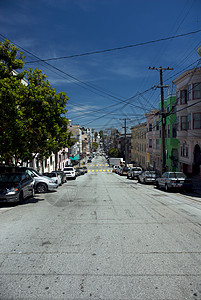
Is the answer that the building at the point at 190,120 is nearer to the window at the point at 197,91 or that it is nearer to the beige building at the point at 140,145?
the window at the point at 197,91

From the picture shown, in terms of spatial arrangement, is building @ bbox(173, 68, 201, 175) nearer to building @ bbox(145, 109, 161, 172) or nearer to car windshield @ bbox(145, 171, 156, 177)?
car windshield @ bbox(145, 171, 156, 177)

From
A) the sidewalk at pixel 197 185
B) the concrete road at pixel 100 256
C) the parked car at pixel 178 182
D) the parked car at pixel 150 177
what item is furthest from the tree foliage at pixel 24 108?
the parked car at pixel 150 177

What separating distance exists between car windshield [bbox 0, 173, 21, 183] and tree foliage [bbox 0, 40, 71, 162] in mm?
1331

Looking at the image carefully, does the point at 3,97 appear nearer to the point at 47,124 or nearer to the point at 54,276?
the point at 47,124

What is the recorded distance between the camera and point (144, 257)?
5.91m

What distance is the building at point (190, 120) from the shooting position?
1103 inches

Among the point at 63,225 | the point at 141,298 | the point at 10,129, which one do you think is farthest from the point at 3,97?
the point at 141,298

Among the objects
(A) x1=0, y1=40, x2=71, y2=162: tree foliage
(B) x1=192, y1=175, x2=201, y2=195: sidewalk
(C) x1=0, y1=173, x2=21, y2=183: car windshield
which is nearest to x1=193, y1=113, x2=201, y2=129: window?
(B) x1=192, y1=175, x2=201, y2=195: sidewalk

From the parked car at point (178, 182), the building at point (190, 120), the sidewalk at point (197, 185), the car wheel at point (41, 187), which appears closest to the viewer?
the car wheel at point (41, 187)

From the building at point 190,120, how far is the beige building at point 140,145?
28.0 metres

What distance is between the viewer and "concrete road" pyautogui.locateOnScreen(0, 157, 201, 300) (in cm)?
444

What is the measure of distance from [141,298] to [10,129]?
10588 millimetres

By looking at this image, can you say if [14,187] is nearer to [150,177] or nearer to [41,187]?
[41,187]

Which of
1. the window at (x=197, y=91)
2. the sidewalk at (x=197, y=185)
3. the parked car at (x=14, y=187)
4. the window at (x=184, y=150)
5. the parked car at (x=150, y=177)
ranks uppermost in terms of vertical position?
the window at (x=197, y=91)
